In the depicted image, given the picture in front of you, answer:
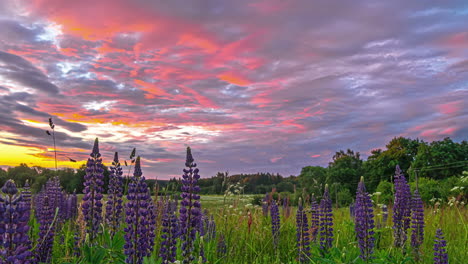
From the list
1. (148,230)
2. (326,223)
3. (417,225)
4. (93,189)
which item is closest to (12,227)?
(148,230)

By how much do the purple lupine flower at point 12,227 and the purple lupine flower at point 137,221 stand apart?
153 cm

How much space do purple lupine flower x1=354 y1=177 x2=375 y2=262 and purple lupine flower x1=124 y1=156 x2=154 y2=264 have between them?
138 inches

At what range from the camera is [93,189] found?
5453 millimetres

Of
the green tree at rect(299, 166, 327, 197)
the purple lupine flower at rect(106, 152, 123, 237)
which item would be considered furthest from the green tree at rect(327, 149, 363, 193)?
the purple lupine flower at rect(106, 152, 123, 237)

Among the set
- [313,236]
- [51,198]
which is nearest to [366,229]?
[313,236]

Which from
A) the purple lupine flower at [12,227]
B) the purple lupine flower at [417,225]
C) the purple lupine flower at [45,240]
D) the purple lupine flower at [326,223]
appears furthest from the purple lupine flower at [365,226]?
the purple lupine flower at [12,227]

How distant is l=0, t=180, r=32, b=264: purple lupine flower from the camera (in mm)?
2672

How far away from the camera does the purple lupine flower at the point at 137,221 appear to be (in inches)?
166

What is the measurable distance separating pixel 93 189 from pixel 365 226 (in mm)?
4366

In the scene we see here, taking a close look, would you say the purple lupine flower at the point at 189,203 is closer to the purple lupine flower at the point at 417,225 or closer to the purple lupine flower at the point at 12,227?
the purple lupine flower at the point at 12,227

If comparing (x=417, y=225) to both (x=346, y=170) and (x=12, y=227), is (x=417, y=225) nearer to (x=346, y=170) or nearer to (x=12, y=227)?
(x=12, y=227)

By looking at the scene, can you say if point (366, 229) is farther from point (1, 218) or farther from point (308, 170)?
point (308, 170)

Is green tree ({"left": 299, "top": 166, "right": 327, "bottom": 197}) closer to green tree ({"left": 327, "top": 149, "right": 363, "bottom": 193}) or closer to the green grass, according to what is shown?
green tree ({"left": 327, "top": 149, "right": 363, "bottom": 193})

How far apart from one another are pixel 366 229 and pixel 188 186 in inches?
129
